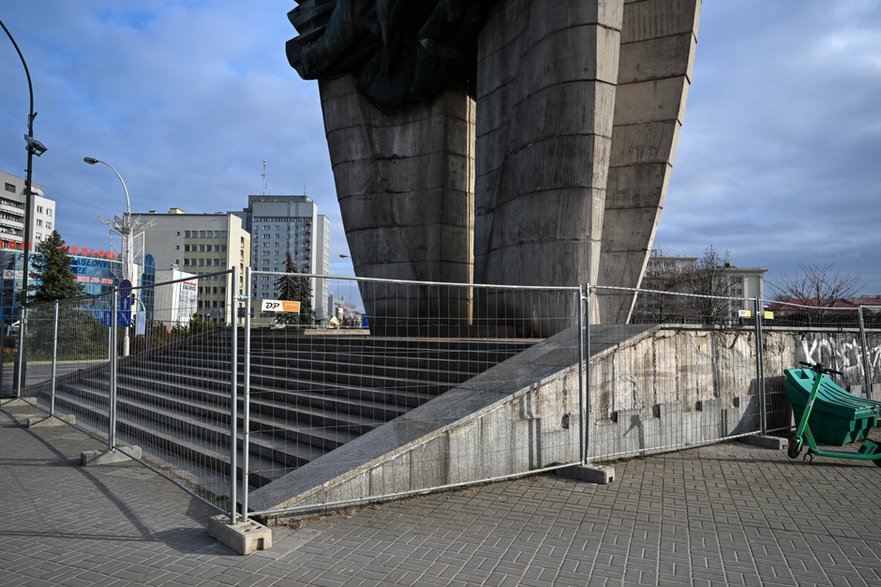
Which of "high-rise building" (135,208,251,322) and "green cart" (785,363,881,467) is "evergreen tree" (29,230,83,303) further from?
"high-rise building" (135,208,251,322)

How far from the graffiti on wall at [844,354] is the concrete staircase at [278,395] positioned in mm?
5357

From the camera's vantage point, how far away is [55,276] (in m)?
43.3

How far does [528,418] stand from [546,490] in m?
0.78

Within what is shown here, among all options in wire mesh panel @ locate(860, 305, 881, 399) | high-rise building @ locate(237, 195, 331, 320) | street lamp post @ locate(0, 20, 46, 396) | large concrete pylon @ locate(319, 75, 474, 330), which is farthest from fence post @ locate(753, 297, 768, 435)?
high-rise building @ locate(237, 195, 331, 320)

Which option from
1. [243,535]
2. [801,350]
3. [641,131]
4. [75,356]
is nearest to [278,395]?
[243,535]

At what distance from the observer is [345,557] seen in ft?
13.9

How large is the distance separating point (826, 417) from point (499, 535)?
5.78 m

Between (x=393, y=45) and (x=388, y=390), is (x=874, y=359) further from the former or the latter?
(x=393, y=45)

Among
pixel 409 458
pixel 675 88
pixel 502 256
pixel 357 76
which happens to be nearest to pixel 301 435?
pixel 409 458

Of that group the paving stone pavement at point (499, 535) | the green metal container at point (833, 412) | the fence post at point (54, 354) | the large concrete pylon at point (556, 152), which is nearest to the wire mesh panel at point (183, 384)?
the paving stone pavement at point (499, 535)

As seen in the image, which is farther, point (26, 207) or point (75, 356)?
point (26, 207)

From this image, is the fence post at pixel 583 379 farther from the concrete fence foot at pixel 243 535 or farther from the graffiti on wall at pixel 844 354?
the graffiti on wall at pixel 844 354

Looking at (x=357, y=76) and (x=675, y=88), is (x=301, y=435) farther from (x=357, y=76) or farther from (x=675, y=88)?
(x=357, y=76)

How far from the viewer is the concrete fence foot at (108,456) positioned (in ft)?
24.6
